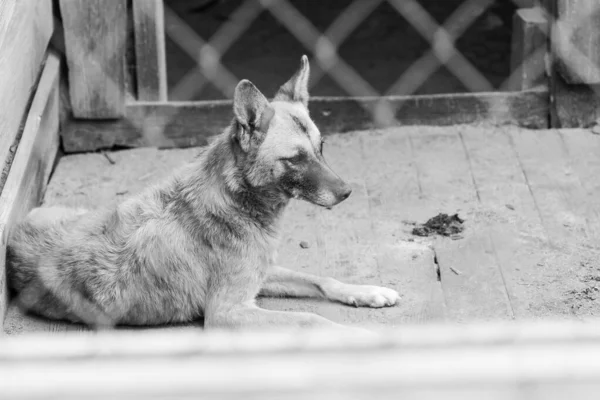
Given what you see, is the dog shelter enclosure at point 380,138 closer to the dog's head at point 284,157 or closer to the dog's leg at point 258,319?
the dog's leg at point 258,319

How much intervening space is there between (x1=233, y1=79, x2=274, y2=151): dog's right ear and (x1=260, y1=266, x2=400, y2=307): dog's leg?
2.04 ft

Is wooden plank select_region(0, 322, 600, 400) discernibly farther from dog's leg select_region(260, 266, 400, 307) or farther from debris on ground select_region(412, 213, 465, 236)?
debris on ground select_region(412, 213, 465, 236)

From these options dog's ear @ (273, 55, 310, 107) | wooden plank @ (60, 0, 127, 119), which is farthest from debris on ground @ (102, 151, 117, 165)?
dog's ear @ (273, 55, 310, 107)

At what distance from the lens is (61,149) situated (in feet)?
18.6


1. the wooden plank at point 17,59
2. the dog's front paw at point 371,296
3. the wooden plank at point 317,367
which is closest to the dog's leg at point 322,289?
the dog's front paw at point 371,296

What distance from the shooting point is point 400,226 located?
475 centimetres

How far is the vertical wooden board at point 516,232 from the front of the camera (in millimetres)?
4012

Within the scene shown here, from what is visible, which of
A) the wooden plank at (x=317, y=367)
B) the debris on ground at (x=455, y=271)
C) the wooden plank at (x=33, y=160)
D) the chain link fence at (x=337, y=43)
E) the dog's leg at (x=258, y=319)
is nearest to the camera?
the wooden plank at (x=317, y=367)

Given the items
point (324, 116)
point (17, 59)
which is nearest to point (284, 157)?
point (17, 59)

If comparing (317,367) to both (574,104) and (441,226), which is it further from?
(574,104)

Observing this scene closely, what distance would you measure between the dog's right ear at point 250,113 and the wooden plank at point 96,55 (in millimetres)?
1856

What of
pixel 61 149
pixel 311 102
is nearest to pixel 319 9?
pixel 311 102

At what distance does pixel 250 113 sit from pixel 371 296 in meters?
0.97

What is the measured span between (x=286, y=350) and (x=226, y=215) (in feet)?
8.40
